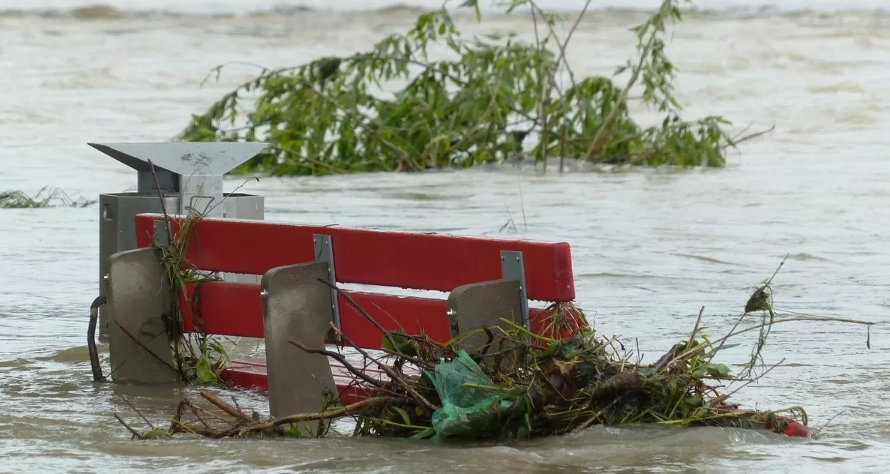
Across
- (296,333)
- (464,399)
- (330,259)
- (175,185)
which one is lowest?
(464,399)

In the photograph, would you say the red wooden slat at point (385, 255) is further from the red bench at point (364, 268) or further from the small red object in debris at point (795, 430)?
the small red object in debris at point (795, 430)

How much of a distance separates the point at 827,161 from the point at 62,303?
40.4 feet

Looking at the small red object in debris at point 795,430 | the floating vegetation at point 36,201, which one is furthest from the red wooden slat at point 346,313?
the floating vegetation at point 36,201

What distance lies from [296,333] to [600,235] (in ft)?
20.6

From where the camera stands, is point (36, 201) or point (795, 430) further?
point (36, 201)

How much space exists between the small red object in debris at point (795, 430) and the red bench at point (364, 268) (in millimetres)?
796

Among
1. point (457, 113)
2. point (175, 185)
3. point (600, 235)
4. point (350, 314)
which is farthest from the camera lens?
point (457, 113)

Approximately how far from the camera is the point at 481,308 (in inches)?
177

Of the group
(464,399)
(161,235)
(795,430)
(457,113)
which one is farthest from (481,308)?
(457,113)

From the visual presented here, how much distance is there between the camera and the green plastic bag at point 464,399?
4316 mm

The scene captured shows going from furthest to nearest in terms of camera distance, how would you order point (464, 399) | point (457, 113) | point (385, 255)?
point (457, 113) < point (385, 255) < point (464, 399)

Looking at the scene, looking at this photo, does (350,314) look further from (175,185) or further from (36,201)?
(36,201)

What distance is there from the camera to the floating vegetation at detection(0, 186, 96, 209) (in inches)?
500

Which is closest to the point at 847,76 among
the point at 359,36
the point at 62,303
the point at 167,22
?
the point at 359,36
